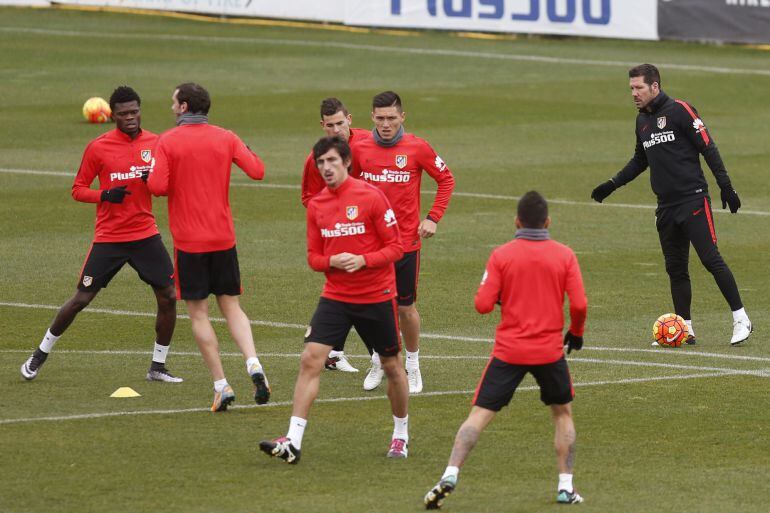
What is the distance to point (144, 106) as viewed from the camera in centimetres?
3141

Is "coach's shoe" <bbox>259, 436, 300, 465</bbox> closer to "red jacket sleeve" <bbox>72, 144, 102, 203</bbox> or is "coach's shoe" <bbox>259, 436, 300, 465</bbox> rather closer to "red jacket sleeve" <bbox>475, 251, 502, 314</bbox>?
"red jacket sleeve" <bbox>475, 251, 502, 314</bbox>

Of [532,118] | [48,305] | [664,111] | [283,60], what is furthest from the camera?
[283,60]

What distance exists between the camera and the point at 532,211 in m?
9.09

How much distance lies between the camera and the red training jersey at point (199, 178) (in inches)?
452

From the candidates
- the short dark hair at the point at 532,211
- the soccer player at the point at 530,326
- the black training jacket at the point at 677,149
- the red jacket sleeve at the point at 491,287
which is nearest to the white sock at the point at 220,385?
the soccer player at the point at 530,326

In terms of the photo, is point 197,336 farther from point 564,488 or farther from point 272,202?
point 272,202

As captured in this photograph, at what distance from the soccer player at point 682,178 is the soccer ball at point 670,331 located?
0.11 metres

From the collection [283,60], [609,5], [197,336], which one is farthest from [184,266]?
[609,5]

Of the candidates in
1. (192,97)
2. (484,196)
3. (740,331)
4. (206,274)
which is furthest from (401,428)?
(484,196)

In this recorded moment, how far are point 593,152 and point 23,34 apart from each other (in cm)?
2013

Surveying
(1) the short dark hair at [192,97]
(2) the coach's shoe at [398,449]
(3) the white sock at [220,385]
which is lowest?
(2) the coach's shoe at [398,449]

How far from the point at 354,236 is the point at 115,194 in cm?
292

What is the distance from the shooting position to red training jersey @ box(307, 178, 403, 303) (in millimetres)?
10250

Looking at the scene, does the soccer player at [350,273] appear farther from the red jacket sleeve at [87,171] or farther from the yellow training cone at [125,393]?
the red jacket sleeve at [87,171]
